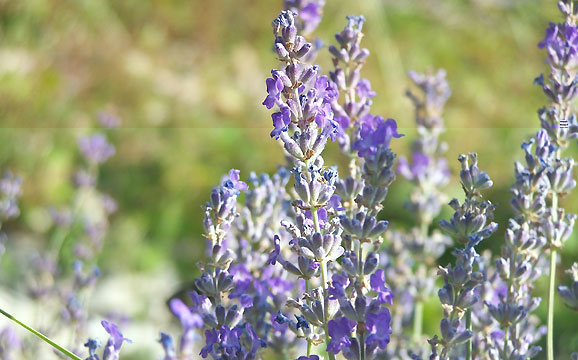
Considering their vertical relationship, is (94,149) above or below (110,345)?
above

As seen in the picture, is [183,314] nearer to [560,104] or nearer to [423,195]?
[560,104]

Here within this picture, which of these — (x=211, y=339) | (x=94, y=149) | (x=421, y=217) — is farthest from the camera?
(x=94, y=149)

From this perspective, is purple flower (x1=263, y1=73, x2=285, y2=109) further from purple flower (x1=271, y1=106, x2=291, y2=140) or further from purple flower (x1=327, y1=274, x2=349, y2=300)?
purple flower (x1=327, y1=274, x2=349, y2=300)

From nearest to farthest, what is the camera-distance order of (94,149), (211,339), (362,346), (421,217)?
(362,346)
(211,339)
(421,217)
(94,149)

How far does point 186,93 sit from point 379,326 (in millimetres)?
4198

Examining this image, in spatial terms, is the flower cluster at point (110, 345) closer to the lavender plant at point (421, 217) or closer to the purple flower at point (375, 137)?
the purple flower at point (375, 137)

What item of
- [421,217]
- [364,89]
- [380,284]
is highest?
[421,217]

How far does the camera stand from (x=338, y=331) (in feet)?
2.41

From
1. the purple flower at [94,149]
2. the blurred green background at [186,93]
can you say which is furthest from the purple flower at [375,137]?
the blurred green background at [186,93]

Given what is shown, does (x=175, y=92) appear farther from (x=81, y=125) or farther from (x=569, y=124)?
(x=569, y=124)

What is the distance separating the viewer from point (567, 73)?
102 centimetres

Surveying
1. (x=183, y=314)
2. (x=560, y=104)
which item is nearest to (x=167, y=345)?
(x=183, y=314)

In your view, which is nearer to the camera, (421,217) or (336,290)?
(336,290)

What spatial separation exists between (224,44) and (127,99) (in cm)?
114
